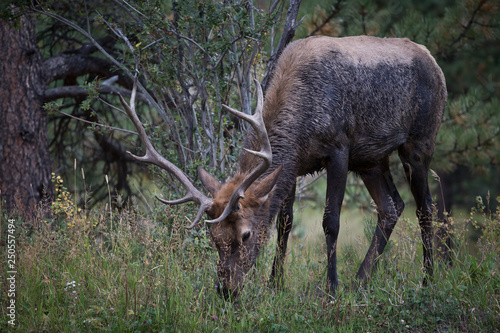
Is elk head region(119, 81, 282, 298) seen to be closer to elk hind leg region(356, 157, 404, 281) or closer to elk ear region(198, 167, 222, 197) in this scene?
elk ear region(198, 167, 222, 197)

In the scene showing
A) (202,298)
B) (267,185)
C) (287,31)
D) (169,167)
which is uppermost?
(287,31)

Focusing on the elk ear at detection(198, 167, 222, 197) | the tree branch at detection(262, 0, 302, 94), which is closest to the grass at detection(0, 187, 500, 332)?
the elk ear at detection(198, 167, 222, 197)

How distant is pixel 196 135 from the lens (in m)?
5.87

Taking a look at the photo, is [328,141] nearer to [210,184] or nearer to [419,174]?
[210,184]

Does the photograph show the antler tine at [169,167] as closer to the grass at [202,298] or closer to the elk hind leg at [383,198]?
the grass at [202,298]

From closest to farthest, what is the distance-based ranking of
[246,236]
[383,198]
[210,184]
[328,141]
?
[246,236] < [210,184] < [328,141] < [383,198]

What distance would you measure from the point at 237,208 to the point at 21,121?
3861mm

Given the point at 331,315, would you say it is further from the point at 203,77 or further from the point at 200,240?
the point at 203,77

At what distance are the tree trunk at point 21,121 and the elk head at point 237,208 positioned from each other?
299cm

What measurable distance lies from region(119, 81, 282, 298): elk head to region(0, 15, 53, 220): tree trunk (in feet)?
Answer: 9.82

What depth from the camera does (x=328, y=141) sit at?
5.03 metres

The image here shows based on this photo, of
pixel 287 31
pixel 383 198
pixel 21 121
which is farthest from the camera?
pixel 21 121

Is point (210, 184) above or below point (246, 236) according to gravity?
above

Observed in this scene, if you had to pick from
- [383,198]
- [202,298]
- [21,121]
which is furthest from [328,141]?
[21,121]
